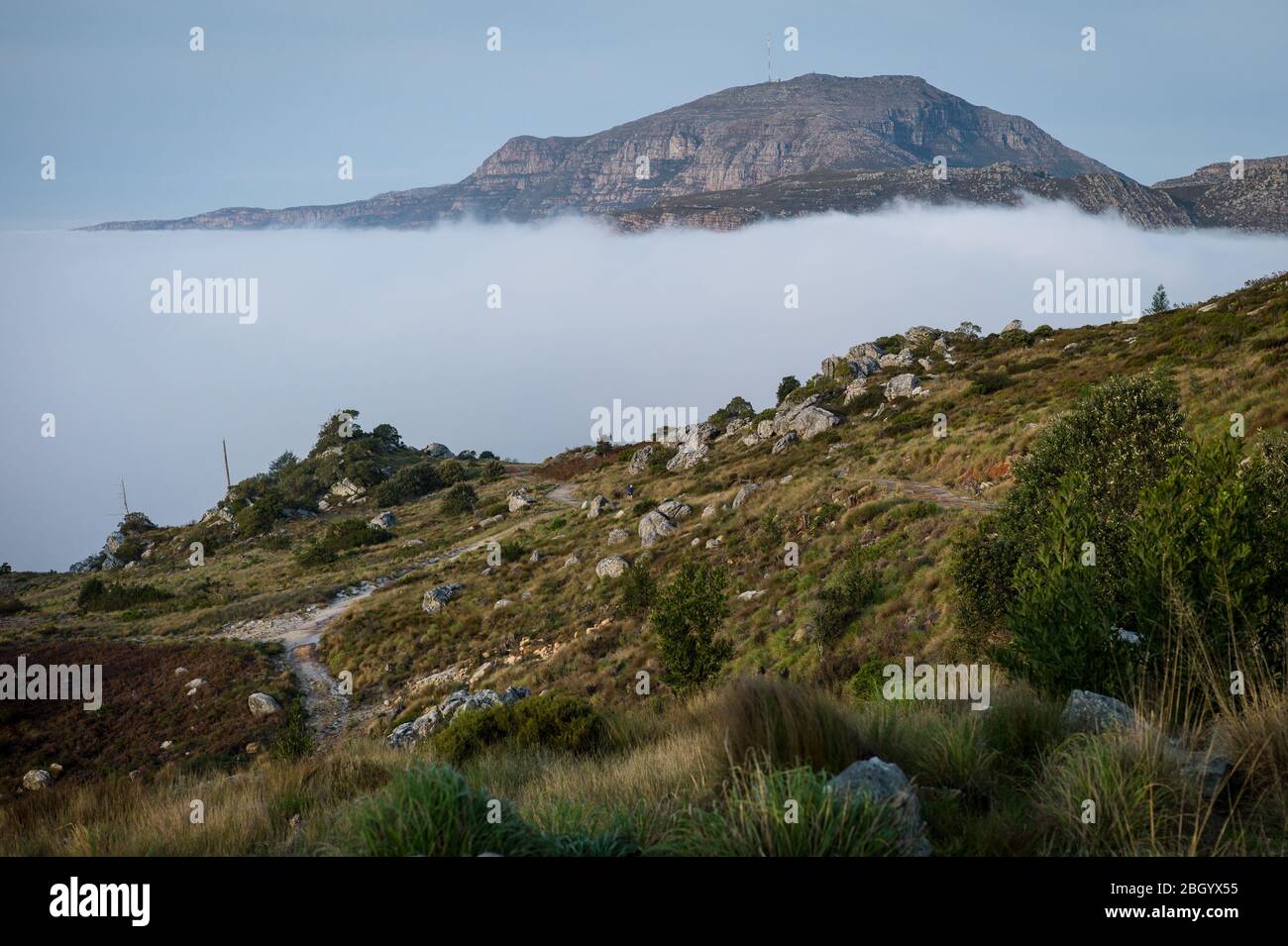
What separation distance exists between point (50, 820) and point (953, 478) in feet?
98.3

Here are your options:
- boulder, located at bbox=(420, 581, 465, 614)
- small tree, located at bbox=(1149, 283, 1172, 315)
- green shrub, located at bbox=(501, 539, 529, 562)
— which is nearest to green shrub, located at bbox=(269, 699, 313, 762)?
boulder, located at bbox=(420, 581, 465, 614)

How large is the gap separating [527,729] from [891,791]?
561 cm

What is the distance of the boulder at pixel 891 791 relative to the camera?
423cm

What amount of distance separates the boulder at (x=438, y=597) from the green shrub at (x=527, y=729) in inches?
940

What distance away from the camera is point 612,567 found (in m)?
32.3

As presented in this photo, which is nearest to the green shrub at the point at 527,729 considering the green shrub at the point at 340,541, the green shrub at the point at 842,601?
the green shrub at the point at 842,601

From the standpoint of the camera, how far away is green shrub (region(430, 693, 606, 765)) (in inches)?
341

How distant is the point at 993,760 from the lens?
227 inches

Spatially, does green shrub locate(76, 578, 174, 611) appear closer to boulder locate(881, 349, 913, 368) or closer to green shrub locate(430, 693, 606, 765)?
green shrub locate(430, 693, 606, 765)

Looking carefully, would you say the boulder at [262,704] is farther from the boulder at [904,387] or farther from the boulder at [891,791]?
the boulder at [904,387]


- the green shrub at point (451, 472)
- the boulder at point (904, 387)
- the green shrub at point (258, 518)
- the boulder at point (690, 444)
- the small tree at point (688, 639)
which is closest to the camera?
the small tree at point (688, 639)

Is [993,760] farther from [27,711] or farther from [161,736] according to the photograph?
[27,711]

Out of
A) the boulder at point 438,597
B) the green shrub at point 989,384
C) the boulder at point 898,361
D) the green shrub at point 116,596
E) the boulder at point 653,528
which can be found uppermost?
the boulder at point 898,361
